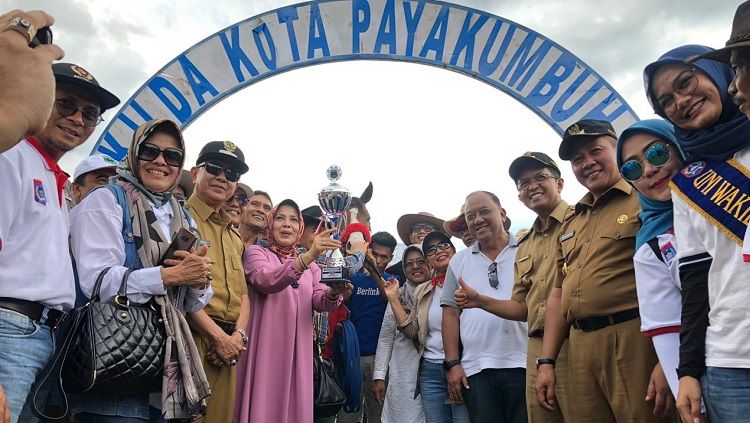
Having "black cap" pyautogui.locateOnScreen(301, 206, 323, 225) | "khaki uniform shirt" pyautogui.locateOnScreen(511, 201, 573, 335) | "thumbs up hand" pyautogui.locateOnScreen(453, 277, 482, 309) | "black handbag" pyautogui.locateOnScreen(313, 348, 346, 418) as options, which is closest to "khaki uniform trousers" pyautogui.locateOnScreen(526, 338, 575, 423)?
"khaki uniform shirt" pyautogui.locateOnScreen(511, 201, 573, 335)

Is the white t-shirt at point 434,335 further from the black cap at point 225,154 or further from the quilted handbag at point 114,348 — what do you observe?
the quilted handbag at point 114,348

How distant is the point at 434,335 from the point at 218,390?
1.90 metres

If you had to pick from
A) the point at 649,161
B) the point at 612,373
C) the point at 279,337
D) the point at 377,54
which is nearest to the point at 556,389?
the point at 612,373

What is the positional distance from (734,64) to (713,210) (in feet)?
1.55

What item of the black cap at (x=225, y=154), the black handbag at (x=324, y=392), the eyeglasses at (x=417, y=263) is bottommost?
the black handbag at (x=324, y=392)

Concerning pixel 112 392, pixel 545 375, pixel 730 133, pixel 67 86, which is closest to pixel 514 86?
pixel 545 375

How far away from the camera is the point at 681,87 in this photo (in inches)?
83.5

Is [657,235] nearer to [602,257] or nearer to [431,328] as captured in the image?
[602,257]

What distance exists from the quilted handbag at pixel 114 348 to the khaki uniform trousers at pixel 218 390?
0.91 metres

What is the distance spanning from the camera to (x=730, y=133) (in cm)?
191

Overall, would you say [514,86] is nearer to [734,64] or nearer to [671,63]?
[671,63]

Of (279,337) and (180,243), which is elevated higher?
(180,243)

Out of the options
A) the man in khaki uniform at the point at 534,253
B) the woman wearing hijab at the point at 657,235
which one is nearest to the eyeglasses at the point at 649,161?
the woman wearing hijab at the point at 657,235

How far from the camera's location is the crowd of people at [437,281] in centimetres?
183
